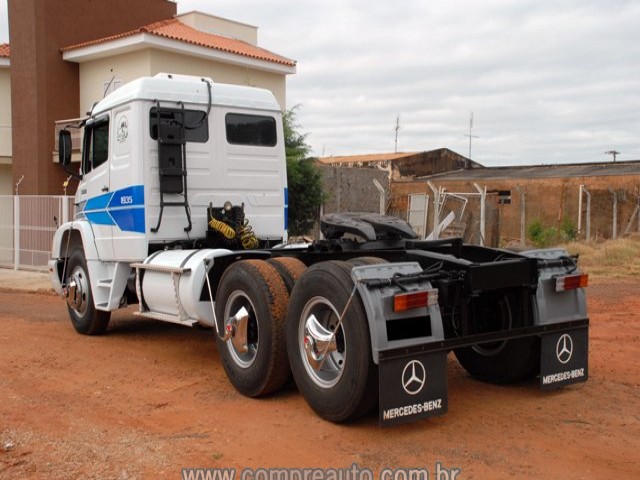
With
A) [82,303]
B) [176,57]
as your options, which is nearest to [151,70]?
[176,57]

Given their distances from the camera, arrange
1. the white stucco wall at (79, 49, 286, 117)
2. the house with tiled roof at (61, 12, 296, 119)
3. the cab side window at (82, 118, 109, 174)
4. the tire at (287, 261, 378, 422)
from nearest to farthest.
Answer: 1. the tire at (287, 261, 378, 422)
2. the cab side window at (82, 118, 109, 174)
3. the house with tiled roof at (61, 12, 296, 119)
4. the white stucco wall at (79, 49, 286, 117)

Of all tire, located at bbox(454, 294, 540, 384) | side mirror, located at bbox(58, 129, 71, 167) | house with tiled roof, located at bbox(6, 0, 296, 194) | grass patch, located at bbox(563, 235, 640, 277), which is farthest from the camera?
house with tiled roof, located at bbox(6, 0, 296, 194)

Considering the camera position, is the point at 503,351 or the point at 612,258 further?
the point at 612,258

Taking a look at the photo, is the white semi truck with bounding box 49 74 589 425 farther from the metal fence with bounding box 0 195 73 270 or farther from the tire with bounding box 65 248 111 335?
the metal fence with bounding box 0 195 73 270

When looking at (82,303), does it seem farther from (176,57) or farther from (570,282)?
(176,57)

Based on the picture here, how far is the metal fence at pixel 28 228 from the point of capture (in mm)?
17953

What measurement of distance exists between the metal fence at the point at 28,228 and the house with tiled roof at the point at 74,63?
5.61 meters

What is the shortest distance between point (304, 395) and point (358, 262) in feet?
3.70

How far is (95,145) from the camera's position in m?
9.30

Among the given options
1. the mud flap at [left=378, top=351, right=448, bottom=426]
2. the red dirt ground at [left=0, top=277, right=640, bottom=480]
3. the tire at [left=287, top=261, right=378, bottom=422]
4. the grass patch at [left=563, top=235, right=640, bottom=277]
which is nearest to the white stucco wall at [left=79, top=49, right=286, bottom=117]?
the grass patch at [left=563, top=235, right=640, bottom=277]

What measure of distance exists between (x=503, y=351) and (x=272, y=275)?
7.15ft

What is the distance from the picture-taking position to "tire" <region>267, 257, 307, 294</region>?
6352 mm

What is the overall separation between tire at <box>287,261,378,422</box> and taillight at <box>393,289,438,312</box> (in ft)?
0.84

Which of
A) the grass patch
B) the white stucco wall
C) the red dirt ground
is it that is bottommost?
the red dirt ground
